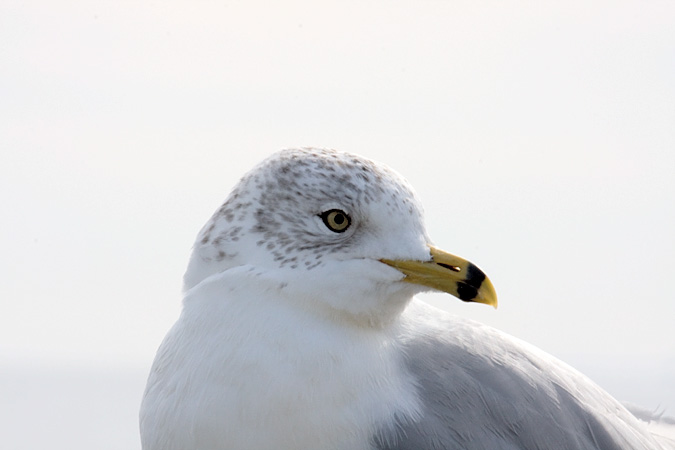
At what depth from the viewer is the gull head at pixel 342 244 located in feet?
8.61

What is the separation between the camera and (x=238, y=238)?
271 cm

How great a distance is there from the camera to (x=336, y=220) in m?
2.67

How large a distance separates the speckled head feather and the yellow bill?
0.15ft

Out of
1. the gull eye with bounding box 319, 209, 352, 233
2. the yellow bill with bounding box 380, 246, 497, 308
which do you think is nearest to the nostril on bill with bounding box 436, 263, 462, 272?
the yellow bill with bounding box 380, 246, 497, 308

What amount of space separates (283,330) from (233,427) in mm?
252

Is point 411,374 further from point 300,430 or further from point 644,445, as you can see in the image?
point 644,445

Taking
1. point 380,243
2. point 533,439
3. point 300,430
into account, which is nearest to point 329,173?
point 380,243

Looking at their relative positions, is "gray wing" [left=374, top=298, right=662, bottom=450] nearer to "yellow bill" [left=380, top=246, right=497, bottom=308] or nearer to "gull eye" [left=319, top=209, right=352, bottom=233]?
"yellow bill" [left=380, top=246, right=497, bottom=308]

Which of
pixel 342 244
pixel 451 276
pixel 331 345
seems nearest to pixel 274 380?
pixel 331 345

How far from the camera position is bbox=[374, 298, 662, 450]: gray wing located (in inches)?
105

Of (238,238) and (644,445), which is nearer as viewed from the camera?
(238,238)

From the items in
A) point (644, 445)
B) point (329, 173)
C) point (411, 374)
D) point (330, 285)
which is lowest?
point (644, 445)

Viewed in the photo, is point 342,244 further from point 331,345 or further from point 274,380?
point 274,380

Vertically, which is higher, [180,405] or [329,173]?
[329,173]
